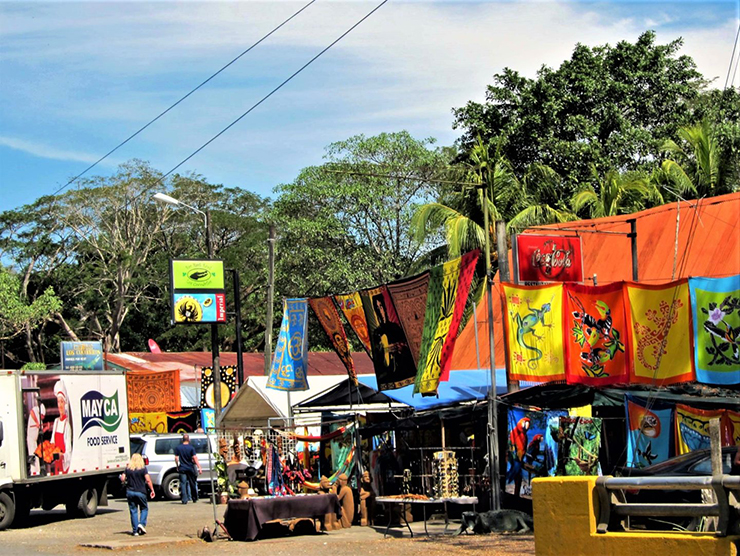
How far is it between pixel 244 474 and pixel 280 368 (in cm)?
256

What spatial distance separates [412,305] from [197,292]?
14235 mm

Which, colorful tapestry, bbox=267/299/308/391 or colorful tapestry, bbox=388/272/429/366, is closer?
colorful tapestry, bbox=388/272/429/366

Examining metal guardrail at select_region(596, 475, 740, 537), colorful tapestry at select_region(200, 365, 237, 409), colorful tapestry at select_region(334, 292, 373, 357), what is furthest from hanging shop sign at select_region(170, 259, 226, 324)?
metal guardrail at select_region(596, 475, 740, 537)

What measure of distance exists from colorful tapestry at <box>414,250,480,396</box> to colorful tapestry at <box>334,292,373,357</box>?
6.96ft

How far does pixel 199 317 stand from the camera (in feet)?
99.6

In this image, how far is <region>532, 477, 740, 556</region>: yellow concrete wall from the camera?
8492 mm

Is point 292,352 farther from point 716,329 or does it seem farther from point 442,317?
point 716,329

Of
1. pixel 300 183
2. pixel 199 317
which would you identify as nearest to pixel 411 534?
pixel 199 317

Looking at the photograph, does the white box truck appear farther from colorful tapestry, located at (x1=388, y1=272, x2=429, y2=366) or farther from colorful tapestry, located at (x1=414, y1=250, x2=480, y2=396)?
colorful tapestry, located at (x1=414, y1=250, x2=480, y2=396)

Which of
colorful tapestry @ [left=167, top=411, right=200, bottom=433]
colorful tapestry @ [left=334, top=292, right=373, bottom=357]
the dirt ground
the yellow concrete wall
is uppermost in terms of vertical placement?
colorful tapestry @ [left=334, top=292, right=373, bottom=357]

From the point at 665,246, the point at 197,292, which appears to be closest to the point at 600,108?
the point at 665,246

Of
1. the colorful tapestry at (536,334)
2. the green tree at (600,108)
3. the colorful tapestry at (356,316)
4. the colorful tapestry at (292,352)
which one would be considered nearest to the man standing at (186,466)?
the colorful tapestry at (292,352)

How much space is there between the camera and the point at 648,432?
1588 cm

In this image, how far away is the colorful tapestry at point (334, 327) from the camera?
20203 mm
